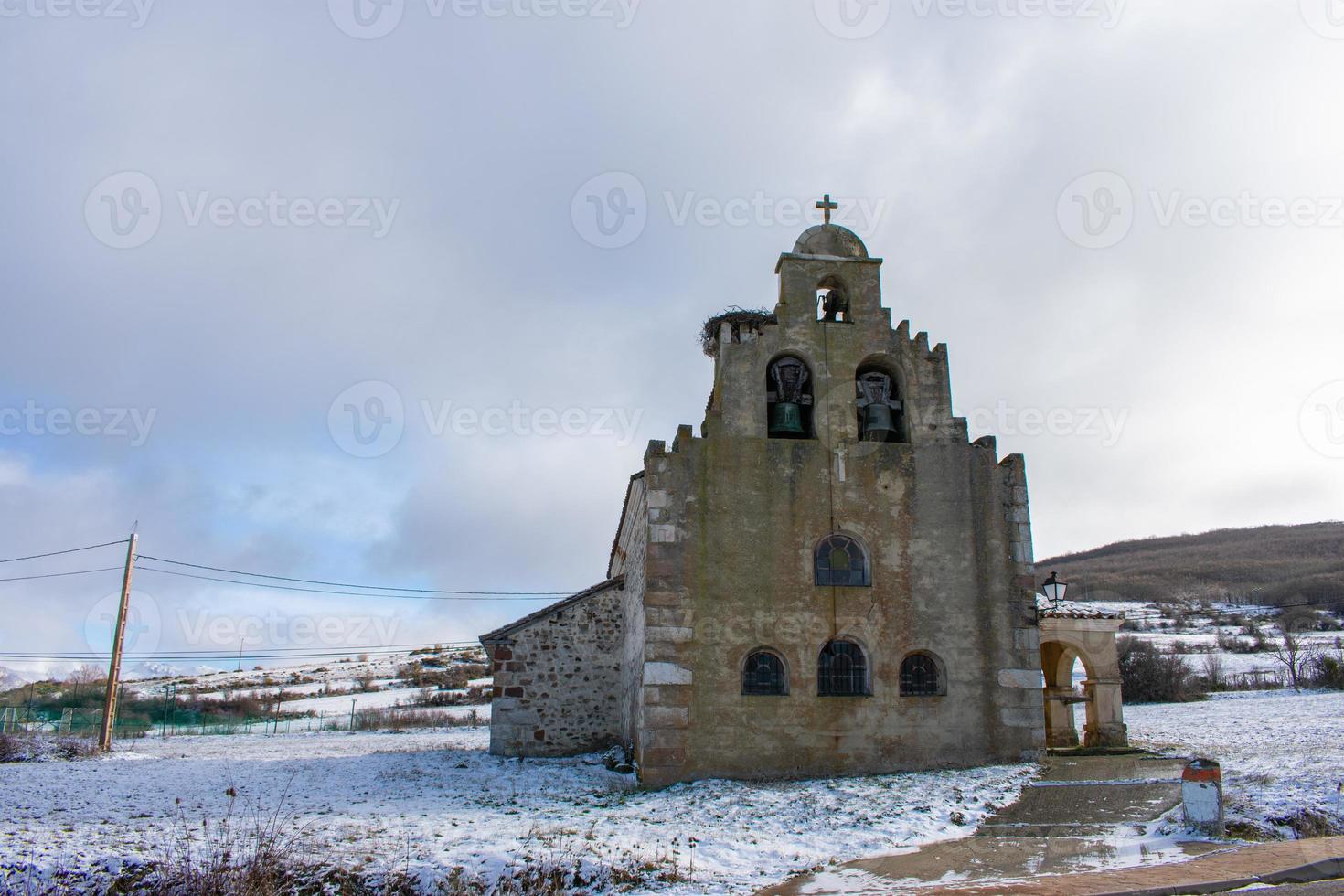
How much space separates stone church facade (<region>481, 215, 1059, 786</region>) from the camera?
15.0 meters

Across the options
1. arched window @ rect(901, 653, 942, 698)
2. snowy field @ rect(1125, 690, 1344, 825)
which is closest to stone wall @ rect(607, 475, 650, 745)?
arched window @ rect(901, 653, 942, 698)

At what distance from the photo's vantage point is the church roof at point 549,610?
1947cm

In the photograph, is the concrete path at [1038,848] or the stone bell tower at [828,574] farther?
the stone bell tower at [828,574]

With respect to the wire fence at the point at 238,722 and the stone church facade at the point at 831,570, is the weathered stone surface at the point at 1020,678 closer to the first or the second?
the stone church facade at the point at 831,570

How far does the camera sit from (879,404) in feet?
55.0

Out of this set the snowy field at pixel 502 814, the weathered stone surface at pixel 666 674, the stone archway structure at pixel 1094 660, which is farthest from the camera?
the stone archway structure at pixel 1094 660

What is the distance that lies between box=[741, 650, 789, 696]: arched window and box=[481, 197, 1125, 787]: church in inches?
1.3

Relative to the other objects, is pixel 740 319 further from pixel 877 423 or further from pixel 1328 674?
pixel 1328 674

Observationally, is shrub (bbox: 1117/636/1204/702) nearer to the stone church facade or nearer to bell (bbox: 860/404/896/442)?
the stone church facade

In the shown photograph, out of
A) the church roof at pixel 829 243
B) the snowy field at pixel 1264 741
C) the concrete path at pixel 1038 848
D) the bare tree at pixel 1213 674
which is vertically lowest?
the concrete path at pixel 1038 848

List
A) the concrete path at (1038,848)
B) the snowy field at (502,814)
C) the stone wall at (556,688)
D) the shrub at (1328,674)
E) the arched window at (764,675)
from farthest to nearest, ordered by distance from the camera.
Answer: the shrub at (1328,674), the stone wall at (556,688), the arched window at (764,675), the snowy field at (502,814), the concrete path at (1038,848)

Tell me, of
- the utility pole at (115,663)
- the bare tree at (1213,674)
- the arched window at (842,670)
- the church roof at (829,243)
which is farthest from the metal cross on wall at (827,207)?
the bare tree at (1213,674)

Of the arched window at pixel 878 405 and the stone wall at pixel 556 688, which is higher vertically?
the arched window at pixel 878 405

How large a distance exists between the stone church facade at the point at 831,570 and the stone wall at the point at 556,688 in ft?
6.96
